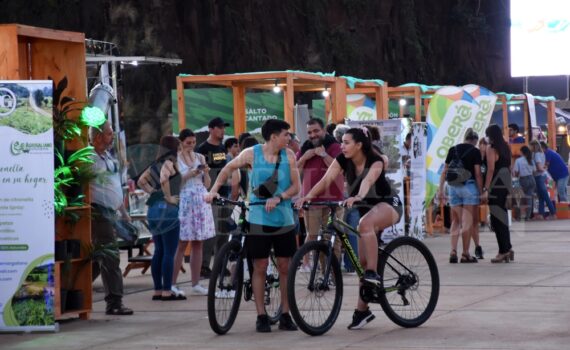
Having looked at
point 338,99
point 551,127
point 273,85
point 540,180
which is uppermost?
point 273,85

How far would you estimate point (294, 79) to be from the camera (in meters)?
18.8

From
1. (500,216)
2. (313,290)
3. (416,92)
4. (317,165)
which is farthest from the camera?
(416,92)

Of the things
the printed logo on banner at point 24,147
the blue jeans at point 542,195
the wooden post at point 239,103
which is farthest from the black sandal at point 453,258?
the blue jeans at point 542,195

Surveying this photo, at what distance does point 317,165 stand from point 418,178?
647 centimetres

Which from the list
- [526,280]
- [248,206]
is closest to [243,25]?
[526,280]

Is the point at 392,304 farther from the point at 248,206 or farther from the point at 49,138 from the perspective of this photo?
the point at 49,138

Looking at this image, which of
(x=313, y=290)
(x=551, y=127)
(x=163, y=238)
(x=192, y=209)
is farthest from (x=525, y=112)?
(x=313, y=290)

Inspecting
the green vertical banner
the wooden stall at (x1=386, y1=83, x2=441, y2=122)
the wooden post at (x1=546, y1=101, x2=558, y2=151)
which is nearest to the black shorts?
the green vertical banner

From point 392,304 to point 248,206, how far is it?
4.85ft

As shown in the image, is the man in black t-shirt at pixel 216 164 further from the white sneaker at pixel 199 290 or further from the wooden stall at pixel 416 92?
the wooden stall at pixel 416 92

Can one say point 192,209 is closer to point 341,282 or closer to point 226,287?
point 226,287

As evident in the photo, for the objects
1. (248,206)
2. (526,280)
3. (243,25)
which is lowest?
→ (526,280)

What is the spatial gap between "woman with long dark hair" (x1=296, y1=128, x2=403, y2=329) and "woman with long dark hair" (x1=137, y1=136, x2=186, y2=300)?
102 inches

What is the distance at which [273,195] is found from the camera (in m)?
10.2
